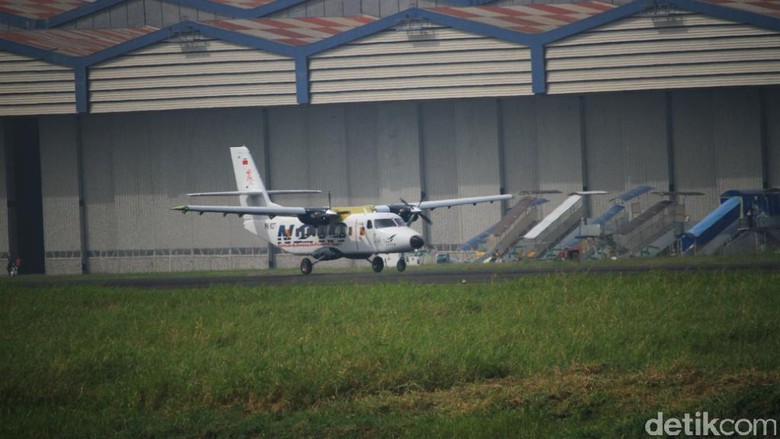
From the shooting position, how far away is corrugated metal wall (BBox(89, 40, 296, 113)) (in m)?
57.9

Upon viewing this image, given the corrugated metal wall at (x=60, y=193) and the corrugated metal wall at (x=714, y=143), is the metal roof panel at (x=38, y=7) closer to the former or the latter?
the corrugated metal wall at (x=60, y=193)

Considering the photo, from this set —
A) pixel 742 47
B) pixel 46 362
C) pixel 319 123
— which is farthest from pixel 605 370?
pixel 319 123

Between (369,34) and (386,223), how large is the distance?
12.8 m

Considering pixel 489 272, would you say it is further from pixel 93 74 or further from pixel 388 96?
pixel 93 74

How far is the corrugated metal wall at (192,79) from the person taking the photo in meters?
57.9

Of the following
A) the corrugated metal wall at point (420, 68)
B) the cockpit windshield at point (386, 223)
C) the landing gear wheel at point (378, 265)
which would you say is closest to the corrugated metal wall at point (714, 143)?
the corrugated metal wall at point (420, 68)

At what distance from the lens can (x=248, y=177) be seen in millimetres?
52531

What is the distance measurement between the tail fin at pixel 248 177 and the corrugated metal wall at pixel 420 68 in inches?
244

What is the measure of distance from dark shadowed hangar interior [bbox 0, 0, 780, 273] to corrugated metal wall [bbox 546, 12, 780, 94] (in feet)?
0.22

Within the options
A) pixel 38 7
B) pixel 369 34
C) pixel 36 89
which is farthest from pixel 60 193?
pixel 38 7

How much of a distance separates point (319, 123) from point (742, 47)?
20.8 metres

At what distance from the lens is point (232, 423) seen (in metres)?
15.3

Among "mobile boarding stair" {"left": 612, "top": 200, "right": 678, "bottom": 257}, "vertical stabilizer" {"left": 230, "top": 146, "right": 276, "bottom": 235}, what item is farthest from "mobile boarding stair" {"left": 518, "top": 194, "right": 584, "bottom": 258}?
"vertical stabilizer" {"left": 230, "top": 146, "right": 276, "bottom": 235}

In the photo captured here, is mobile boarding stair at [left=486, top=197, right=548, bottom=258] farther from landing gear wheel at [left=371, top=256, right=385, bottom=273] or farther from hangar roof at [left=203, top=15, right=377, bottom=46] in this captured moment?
hangar roof at [left=203, top=15, right=377, bottom=46]
